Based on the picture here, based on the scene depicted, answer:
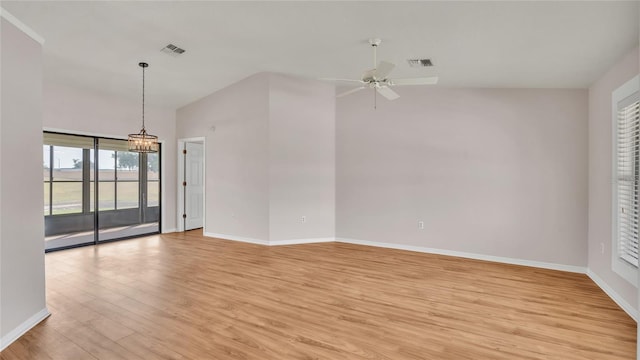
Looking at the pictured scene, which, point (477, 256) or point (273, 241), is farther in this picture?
point (273, 241)

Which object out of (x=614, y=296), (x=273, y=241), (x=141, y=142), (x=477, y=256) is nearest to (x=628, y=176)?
(x=614, y=296)

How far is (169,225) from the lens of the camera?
6.85 m

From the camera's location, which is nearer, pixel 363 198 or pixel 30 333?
pixel 30 333

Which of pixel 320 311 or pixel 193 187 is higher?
pixel 193 187

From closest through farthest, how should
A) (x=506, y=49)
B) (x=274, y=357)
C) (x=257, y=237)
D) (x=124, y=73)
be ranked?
(x=274, y=357) → (x=506, y=49) → (x=124, y=73) → (x=257, y=237)

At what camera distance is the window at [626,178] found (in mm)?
2954

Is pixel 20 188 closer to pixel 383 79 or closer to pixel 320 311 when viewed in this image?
pixel 320 311

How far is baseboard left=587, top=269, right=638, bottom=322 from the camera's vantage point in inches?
111

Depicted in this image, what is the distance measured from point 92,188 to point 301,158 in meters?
4.08

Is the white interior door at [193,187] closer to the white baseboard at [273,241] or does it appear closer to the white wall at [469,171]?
the white baseboard at [273,241]

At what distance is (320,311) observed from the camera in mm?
2889

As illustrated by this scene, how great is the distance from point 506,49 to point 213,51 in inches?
151

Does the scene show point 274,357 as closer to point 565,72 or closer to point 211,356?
point 211,356

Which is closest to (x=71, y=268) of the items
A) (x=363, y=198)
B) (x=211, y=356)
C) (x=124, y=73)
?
(x=124, y=73)
